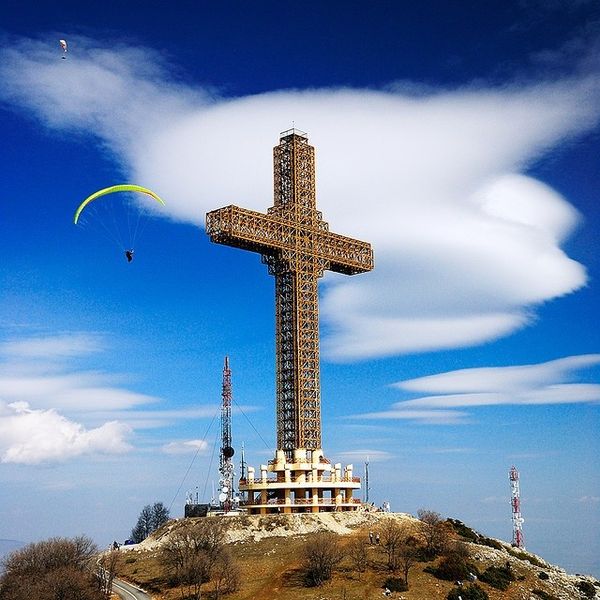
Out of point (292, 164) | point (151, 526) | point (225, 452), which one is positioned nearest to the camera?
point (292, 164)

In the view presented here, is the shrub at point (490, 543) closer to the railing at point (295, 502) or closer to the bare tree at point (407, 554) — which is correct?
the bare tree at point (407, 554)

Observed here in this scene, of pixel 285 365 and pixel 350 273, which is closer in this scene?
pixel 285 365

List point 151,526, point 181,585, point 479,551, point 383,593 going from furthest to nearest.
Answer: point 151,526, point 479,551, point 181,585, point 383,593

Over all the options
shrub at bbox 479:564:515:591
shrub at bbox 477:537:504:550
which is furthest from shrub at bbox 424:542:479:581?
shrub at bbox 477:537:504:550

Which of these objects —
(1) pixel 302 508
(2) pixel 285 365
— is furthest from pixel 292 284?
(1) pixel 302 508

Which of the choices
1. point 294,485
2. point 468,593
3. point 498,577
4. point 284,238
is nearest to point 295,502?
point 294,485

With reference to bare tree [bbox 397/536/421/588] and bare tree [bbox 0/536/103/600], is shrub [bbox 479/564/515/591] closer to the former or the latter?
bare tree [bbox 397/536/421/588]

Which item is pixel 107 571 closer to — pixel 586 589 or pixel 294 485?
pixel 294 485

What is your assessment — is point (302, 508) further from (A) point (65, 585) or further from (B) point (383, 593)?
(A) point (65, 585)
